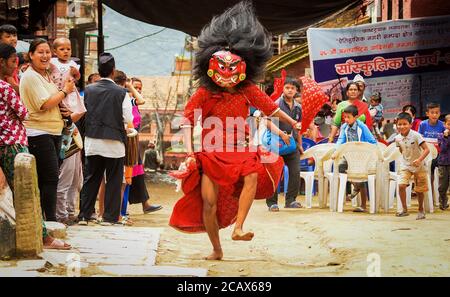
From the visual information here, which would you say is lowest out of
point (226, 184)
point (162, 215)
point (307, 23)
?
point (162, 215)

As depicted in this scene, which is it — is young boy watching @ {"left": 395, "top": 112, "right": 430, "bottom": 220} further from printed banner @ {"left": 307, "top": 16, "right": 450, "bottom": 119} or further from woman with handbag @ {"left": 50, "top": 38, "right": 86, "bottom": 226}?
printed banner @ {"left": 307, "top": 16, "right": 450, "bottom": 119}

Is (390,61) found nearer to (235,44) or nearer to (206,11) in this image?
(206,11)

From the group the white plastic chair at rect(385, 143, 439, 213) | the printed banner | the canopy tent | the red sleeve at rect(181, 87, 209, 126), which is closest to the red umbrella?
the red sleeve at rect(181, 87, 209, 126)

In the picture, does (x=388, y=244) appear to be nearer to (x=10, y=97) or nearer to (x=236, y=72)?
(x=236, y=72)

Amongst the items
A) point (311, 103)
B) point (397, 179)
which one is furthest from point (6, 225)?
point (397, 179)

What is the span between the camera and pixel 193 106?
28.7ft

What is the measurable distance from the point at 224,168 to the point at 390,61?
10568 millimetres

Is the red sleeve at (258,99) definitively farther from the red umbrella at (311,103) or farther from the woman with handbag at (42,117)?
the woman with handbag at (42,117)

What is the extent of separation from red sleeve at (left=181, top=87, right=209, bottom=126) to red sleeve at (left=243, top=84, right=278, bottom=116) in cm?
41

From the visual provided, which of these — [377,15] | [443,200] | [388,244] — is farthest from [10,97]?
[377,15]

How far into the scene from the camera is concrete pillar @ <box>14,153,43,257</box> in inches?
301

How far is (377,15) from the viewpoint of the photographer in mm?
24906

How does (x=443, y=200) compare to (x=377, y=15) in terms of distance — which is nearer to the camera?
(x=443, y=200)

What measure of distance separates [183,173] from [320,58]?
33.7ft
